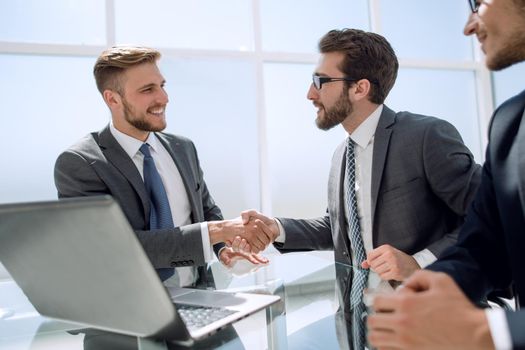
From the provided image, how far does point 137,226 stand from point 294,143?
254 cm

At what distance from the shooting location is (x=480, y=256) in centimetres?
112

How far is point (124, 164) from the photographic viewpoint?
7.17ft

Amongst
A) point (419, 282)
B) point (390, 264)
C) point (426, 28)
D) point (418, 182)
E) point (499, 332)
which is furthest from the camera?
point (426, 28)

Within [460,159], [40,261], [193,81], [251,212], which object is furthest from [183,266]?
[193,81]

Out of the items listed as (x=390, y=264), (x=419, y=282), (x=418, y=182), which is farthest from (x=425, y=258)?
(x=419, y=282)

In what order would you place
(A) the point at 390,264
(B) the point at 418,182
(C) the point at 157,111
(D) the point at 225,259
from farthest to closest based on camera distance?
(C) the point at 157,111 < (D) the point at 225,259 < (B) the point at 418,182 < (A) the point at 390,264

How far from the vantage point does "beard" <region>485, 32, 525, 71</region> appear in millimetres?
1119

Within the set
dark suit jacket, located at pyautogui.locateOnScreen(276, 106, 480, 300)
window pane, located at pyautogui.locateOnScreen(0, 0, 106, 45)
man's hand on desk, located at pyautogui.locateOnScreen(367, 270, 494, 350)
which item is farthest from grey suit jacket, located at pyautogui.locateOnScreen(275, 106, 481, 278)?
window pane, located at pyautogui.locateOnScreen(0, 0, 106, 45)

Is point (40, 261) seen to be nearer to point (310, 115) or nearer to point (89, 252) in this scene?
point (89, 252)

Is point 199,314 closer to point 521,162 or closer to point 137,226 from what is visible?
point 521,162

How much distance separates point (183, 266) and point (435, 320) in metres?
1.52

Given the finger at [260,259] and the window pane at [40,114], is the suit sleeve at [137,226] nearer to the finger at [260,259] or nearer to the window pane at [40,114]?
the finger at [260,259]

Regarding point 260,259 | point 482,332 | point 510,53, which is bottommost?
point 260,259

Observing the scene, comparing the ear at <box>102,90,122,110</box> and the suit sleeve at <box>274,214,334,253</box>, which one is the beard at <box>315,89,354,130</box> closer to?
the suit sleeve at <box>274,214,334,253</box>
